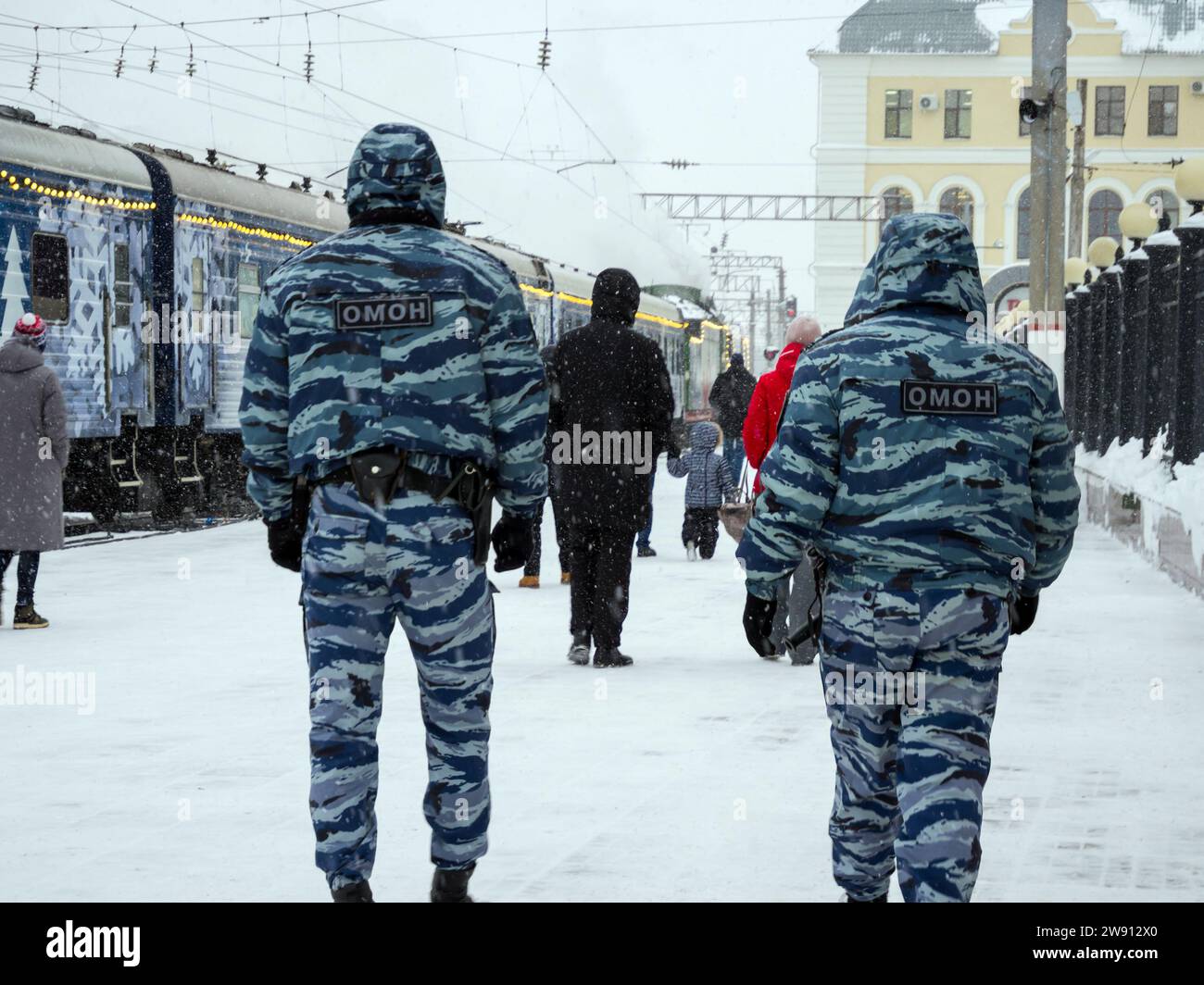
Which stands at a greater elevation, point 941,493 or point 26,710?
point 941,493

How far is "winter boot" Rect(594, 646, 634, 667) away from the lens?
9734 millimetres

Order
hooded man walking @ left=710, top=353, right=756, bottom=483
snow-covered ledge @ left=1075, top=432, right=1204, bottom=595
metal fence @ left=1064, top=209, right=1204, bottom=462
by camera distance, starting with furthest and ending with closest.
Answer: hooded man walking @ left=710, top=353, right=756, bottom=483, metal fence @ left=1064, top=209, right=1204, bottom=462, snow-covered ledge @ left=1075, top=432, right=1204, bottom=595

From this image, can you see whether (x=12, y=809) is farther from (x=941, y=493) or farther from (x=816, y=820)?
(x=941, y=493)

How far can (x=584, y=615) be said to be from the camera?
9.85m

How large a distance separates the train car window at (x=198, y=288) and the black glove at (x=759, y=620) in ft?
51.4

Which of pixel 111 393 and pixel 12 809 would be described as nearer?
pixel 12 809

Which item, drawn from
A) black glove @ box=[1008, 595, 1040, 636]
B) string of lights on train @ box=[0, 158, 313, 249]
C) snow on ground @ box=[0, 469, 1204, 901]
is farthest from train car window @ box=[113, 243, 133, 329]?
black glove @ box=[1008, 595, 1040, 636]

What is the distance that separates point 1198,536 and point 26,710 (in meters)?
7.29

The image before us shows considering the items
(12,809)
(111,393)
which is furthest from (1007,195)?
(12,809)

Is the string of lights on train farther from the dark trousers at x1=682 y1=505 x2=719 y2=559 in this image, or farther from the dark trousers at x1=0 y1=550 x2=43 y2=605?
the dark trousers at x1=0 y1=550 x2=43 y2=605

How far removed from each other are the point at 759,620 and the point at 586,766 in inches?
110

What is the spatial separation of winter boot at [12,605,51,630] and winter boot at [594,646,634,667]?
3.32 metres

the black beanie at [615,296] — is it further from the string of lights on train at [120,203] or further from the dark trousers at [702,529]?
the dark trousers at [702,529]
